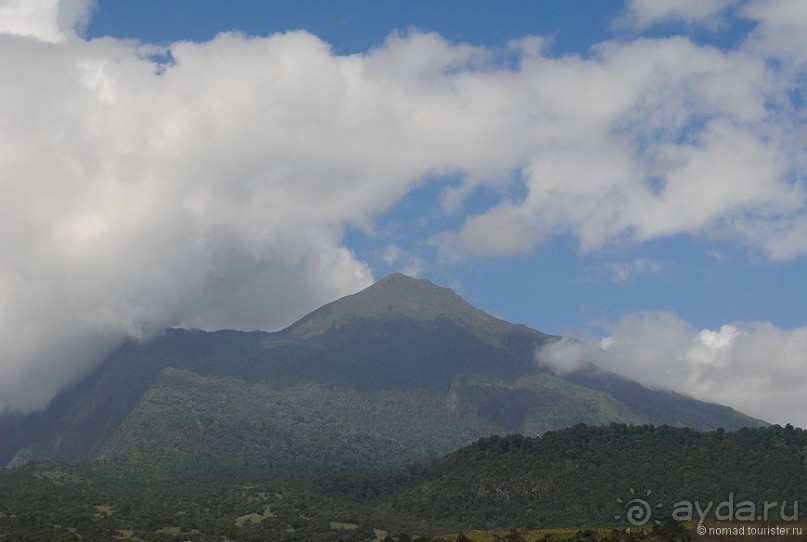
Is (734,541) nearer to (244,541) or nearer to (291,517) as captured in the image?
(244,541)

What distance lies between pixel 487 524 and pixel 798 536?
9855cm

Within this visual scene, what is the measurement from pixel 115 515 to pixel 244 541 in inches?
1411

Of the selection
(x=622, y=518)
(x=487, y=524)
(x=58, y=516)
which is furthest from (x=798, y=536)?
(x=58, y=516)

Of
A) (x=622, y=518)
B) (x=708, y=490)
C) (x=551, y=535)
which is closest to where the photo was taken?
(x=551, y=535)

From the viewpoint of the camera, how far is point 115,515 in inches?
7643

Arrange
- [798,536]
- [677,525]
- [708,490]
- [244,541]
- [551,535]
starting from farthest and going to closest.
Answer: [708,490], [244,541], [551,535], [677,525], [798,536]

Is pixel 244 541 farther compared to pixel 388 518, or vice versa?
pixel 388 518

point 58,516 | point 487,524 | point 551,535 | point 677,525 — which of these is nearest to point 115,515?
point 58,516

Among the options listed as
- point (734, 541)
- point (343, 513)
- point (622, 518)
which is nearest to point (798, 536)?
point (734, 541)

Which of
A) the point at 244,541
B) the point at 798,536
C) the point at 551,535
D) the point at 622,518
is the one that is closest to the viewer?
Result: the point at 798,536

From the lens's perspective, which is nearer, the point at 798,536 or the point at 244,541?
the point at 798,536

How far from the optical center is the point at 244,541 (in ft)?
568

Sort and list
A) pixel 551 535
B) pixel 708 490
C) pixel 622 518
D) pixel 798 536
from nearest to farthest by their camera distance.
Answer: pixel 798 536, pixel 551 535, pixel 622 518, pixel 708 490

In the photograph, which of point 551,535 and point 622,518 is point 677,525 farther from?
point 622,518
